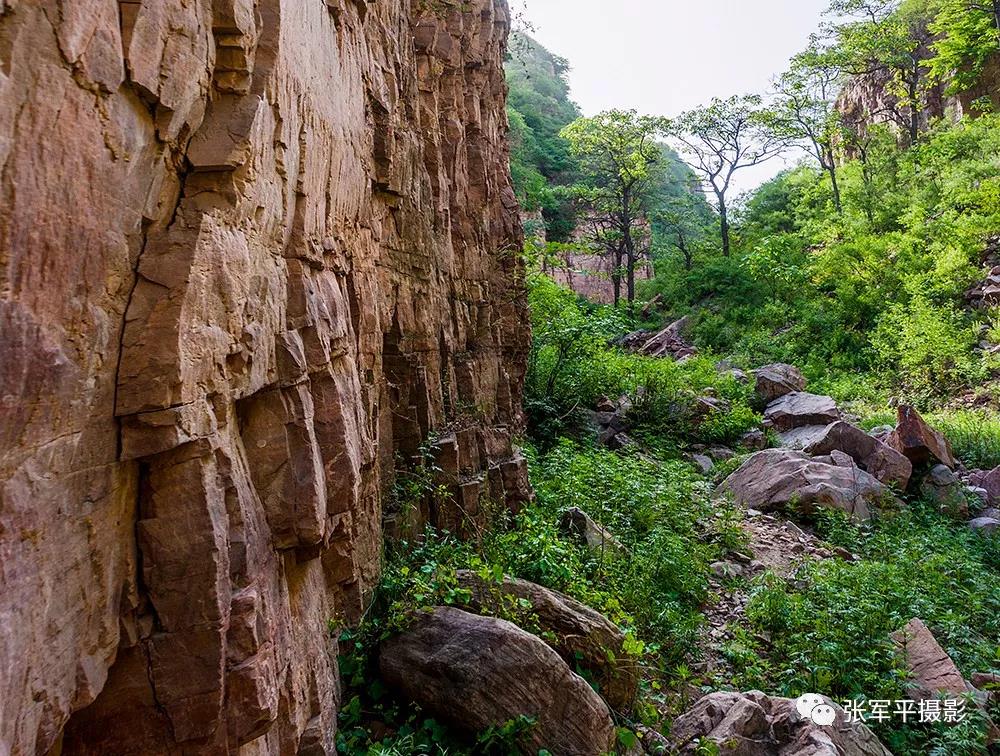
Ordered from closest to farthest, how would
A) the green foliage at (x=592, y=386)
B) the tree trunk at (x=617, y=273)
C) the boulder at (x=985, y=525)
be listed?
the boulder at (x=985, y=525), the green foliage at (x=592, y=386), the tree trunk at (x=617, y=273)

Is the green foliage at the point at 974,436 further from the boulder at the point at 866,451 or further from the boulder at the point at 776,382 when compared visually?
the boulder at the point at 776,382

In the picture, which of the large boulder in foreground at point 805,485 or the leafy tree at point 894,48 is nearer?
the large boulder in foreground at point 805,485

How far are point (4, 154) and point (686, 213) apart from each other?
2951 centimetres

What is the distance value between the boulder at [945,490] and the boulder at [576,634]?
26.9 ft

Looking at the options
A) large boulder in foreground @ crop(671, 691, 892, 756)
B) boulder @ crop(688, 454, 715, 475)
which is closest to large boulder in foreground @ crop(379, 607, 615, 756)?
large boulder in foreground @ crop(671, 691, 892, 756)

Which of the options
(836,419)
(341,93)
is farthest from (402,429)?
(836,419)

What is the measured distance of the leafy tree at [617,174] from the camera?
24984mm

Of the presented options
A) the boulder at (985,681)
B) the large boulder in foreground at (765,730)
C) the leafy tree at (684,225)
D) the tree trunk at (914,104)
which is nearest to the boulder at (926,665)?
the boulder at (985,681)

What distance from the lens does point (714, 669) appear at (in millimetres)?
6691

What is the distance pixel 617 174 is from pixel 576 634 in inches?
907

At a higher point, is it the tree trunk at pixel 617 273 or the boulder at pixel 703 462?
the tree trunk at pixel 617 273

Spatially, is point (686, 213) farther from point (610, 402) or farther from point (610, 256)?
point (610, 402)

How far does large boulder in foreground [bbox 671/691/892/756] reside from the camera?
5.03 meters

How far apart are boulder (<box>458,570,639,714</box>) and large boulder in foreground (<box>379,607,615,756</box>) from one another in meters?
0.51
